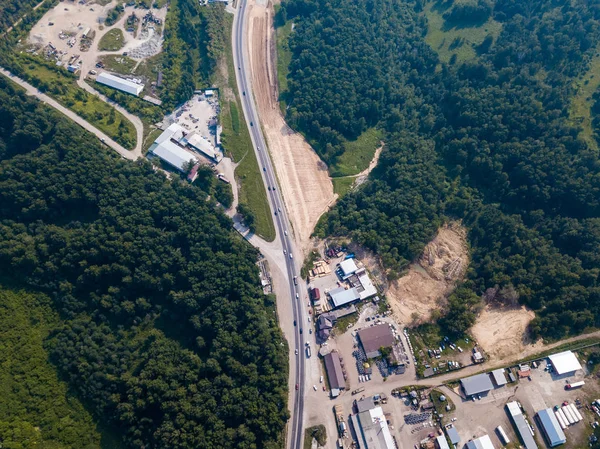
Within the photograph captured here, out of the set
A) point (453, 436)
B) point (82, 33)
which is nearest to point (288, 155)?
point (82, 33)

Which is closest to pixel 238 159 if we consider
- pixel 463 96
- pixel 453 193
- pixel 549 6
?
pixel 453 193

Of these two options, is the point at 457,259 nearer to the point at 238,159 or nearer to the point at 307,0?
the point at 238,159

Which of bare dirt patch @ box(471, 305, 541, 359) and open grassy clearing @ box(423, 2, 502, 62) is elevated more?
open grassy clearing @ box(423, 2, 502, 62)

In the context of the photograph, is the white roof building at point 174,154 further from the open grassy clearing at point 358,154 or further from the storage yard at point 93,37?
the open grassy clearing at point 358,154

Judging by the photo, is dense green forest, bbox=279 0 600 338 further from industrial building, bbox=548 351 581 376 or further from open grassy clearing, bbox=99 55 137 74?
open grassy clearing, bbox=99 55 137 74

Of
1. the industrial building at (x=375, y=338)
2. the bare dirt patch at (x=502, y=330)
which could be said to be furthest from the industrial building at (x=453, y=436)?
the industrial building at (x=375, y=338)

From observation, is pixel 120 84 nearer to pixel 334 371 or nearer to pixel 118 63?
pixel 118 63

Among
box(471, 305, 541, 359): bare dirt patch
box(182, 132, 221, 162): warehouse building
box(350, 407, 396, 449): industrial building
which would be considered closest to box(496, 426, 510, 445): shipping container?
box(471, 305, 541, 359): bare dirt patch

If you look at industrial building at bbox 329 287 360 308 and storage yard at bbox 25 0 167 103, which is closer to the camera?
industrial building at bbox 329 287 360 308
